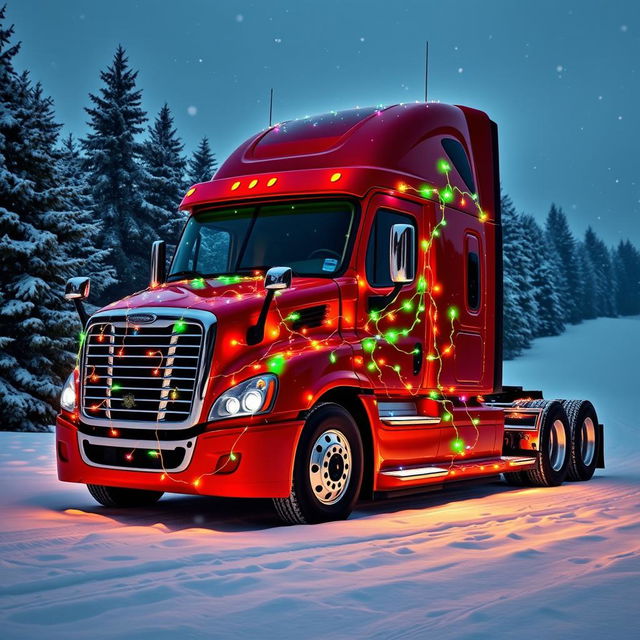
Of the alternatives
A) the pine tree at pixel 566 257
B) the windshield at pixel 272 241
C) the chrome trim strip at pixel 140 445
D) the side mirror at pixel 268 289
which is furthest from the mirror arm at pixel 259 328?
the pine tree at pixel 566 257

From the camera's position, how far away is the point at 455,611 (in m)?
5.22

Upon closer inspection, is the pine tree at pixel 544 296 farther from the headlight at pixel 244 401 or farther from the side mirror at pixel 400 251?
the headlight at pixel 244 401

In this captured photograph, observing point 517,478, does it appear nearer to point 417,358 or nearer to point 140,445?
point 417,358

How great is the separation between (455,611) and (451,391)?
18.7ft

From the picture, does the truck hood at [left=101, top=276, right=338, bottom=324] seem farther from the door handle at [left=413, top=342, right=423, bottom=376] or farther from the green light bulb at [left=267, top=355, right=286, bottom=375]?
the door handle at [left=413, top=342, right=423, bottom=376]

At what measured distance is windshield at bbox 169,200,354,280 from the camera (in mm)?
9281

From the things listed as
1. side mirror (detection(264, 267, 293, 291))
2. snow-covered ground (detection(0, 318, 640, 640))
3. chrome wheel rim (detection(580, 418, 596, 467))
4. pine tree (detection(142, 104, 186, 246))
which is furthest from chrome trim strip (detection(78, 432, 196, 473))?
pine tree (detection(142, 104, 186, 246))

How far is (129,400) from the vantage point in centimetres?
829

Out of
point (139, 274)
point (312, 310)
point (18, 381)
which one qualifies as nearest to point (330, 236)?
point (312, 310)

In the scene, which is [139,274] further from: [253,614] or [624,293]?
[624,293]

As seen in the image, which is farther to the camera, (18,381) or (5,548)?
(18,381)

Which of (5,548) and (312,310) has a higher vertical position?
(312,310)

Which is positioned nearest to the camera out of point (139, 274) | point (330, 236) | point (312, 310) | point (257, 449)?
point (257, 449)

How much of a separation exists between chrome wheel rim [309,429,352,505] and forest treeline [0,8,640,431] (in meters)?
18.0
